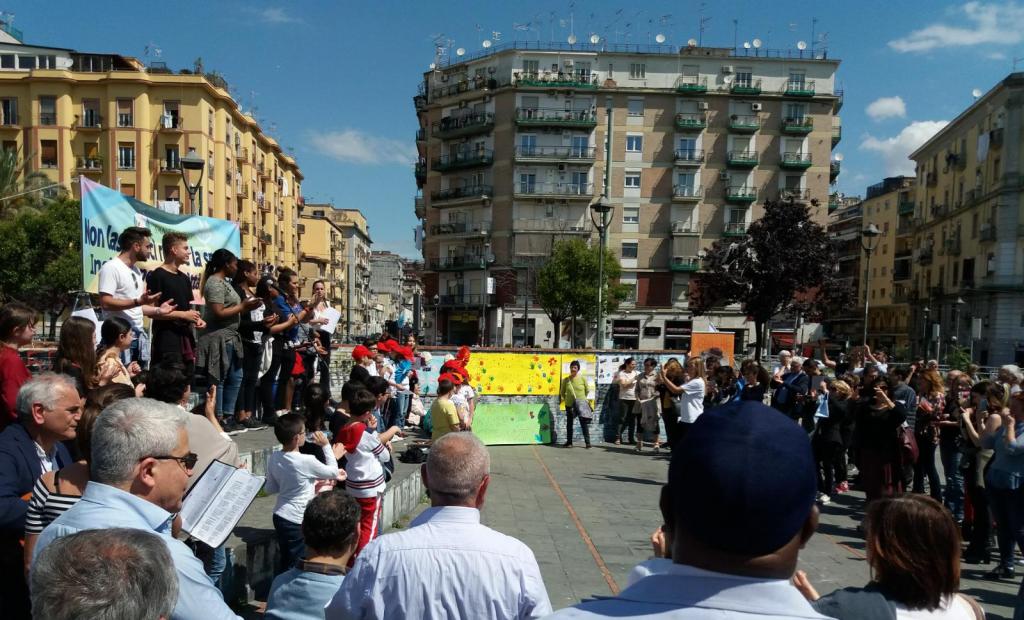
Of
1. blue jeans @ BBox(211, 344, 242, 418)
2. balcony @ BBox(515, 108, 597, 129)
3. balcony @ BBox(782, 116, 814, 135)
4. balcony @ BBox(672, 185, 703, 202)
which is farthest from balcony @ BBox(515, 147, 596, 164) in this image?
blue jeans @ BBox(211, 344, 242, 418)

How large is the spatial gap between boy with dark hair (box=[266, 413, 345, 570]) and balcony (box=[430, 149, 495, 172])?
175ft

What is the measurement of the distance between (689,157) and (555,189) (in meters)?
11.3

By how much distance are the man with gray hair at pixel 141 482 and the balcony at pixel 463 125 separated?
5621cm

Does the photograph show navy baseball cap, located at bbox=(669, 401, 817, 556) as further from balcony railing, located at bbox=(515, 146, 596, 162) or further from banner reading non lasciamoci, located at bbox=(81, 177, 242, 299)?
balcony railing, located at bbox=(515, 146, 596, 162)

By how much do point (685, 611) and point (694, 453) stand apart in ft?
0.93

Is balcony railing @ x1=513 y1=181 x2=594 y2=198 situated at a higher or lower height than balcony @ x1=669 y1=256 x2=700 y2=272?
higher

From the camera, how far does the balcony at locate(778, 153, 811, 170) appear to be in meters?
54.3

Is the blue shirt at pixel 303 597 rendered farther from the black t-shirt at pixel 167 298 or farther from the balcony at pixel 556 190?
the balcony at pixel 556 190

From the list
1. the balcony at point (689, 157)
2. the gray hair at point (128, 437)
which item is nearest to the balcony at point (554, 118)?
the balcony at point (689, 157)

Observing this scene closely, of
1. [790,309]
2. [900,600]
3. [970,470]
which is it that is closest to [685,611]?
[900,600]

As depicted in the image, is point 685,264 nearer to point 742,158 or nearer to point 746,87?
point 742,158

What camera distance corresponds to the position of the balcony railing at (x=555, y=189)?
184ft

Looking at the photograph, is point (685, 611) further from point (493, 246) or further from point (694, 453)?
point (493, 246)

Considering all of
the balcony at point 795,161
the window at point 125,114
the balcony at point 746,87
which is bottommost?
the balcony at point 795,161
